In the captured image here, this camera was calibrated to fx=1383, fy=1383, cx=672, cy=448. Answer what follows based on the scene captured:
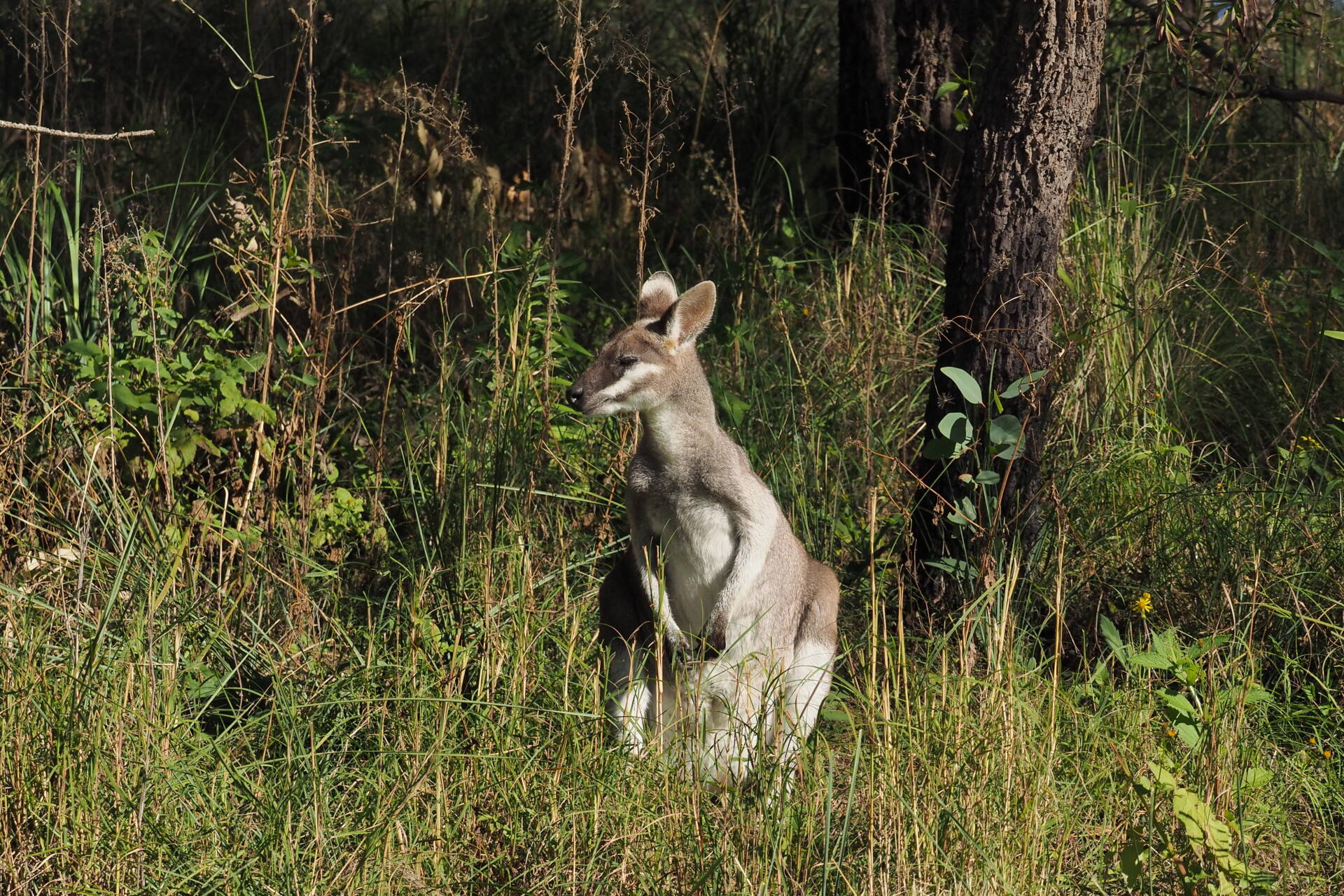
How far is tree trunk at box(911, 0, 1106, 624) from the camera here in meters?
4.37

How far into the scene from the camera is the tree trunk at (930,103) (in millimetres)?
6961

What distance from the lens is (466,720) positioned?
3.73m

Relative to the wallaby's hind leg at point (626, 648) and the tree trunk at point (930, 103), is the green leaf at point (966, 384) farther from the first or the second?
the tree trunk at point (930, 103)

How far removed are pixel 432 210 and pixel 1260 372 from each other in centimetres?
412

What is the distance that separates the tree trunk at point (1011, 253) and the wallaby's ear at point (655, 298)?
911 mm

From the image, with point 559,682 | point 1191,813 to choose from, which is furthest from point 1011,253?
point 1191,813

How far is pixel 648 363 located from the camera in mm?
4234

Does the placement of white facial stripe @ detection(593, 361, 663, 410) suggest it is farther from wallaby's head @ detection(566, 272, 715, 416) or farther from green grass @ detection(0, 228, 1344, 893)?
green grass @ detection(0, 228, 1344, 893)

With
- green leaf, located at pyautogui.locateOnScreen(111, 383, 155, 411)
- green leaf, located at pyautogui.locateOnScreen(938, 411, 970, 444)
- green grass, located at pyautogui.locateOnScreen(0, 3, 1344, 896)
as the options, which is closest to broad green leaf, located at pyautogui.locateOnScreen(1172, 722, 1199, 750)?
green grass, located at pyautogui.locateOnScreen(0, 3, 1344, 896)

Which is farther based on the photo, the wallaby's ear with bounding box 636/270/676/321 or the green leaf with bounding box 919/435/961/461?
the wallaby's ear with bounding box 636/270/676/321

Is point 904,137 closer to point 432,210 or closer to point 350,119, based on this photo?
point 432,210

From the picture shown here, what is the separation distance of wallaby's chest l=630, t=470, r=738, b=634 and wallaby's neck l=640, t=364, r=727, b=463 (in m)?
0.09

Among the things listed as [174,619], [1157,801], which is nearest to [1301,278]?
[1157,801]

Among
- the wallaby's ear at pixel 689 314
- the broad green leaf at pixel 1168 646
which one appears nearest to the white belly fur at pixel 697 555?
the wallaby's ear at pixel 689 314
